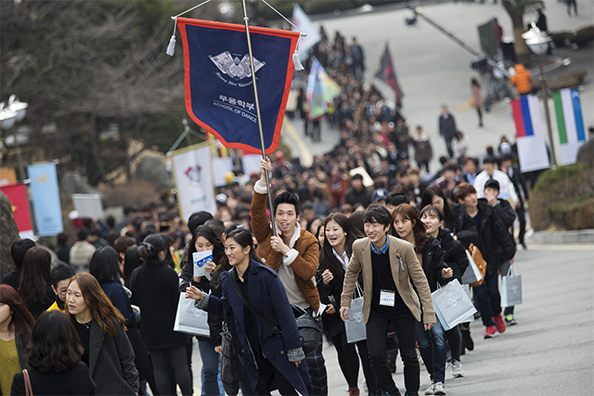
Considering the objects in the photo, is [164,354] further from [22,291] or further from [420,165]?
[420,165]

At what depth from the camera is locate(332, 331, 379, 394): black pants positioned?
6734mm

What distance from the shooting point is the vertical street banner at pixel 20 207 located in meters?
11.9

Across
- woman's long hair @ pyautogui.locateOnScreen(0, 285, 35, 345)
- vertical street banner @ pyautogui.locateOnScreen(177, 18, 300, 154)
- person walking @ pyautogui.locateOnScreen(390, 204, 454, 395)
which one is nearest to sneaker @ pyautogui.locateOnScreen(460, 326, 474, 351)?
person walking @ pyautogui.locateOnScreen(390, 204, 454, 395)

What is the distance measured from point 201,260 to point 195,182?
729 cm

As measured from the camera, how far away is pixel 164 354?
7035 millimetres

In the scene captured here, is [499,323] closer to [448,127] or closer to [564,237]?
[564,237]

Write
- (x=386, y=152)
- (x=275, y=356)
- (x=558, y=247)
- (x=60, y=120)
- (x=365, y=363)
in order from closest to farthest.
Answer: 1. (x=275, y=356)
2. (x=365, y=363)
3. (x=558, y=247)
4. (x=386, y=152)
5. (x=60, y=120)

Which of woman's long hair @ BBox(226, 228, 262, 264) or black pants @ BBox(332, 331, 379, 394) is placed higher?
woman's long hair @ BBox(226, 228, 262, 264)

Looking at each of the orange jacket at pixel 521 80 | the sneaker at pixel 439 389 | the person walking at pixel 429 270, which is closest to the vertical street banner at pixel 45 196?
the person walking at pixel 429 270

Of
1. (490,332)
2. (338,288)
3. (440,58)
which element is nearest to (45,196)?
(338,288)

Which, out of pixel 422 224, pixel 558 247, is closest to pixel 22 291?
pixel 422 224

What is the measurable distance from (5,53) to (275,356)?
19320 millimetres

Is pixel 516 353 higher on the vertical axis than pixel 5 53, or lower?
lower

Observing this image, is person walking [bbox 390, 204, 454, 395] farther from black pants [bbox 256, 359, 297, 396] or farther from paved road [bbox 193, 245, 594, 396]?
black pants [bbox 256, 359, 297, 396]
